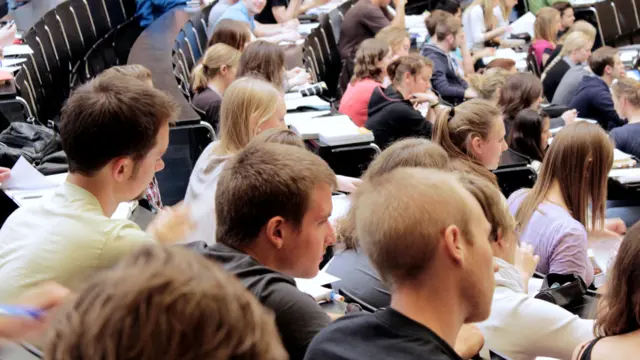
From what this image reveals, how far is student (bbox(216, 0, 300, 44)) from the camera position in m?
6.92

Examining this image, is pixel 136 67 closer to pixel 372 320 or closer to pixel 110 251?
pixel 110 251

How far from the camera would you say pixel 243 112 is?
3.36m

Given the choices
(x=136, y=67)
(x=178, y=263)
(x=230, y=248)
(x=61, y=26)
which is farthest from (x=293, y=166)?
(x=61, y=26)

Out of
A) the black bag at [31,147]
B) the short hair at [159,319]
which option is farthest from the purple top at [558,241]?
the short hair at [159,319]

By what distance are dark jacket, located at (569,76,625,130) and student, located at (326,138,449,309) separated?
4.22 meters

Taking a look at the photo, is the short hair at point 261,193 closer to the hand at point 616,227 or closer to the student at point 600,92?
the hand at point 616,227

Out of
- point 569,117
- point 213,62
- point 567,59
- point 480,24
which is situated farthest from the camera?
point 480,24

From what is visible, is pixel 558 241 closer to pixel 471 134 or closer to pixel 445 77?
pixel 471 134

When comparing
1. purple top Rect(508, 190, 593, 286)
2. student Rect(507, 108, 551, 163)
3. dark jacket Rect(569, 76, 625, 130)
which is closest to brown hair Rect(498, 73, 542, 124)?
student Rect(507, 108, 551, 163)

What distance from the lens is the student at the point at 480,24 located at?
28.8ft

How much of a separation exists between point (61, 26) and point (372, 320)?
565cm

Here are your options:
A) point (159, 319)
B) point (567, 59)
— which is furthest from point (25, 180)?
point (567, 59)

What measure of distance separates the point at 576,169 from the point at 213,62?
236 centimetres

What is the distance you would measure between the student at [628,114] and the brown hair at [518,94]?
1.91ft
